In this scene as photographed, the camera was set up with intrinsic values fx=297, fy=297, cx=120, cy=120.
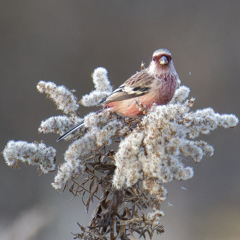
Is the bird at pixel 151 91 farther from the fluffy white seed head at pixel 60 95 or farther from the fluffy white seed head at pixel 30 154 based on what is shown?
the fluffy white seed head at pixel 30 154

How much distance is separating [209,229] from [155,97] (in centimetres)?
70

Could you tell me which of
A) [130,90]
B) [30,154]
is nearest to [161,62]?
[130,90]

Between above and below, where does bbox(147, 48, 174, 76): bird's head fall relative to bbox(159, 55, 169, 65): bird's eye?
above

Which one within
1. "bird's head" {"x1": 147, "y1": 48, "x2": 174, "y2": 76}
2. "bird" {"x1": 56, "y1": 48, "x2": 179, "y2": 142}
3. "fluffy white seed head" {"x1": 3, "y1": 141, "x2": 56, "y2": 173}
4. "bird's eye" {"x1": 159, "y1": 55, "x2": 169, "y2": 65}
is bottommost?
"fluffy white seed head" {"x1": 3, "y1": 141, "x2": 56, "y2": 173}

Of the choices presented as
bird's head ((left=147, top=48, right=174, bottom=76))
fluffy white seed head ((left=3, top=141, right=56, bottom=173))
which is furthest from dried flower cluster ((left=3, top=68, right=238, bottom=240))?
bird's head ((left=147, top=48, right=174, bottom=76))

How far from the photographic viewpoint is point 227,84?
132 centimetres

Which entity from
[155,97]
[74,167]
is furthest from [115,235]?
[155,97]

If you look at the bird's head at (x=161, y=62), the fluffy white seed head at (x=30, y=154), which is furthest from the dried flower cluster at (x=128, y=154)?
the bird's head at (x=161, y=62)

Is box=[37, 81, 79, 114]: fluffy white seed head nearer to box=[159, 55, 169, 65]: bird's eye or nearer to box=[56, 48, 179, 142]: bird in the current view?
box=[56, 48, 179, 142]: bird

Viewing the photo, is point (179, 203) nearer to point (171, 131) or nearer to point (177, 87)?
point (177, 87)

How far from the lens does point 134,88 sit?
0.77m

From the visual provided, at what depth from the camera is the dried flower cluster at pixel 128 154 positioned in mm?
503

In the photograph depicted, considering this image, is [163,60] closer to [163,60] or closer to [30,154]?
[163,60]

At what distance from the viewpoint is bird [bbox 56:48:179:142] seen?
732 mm
